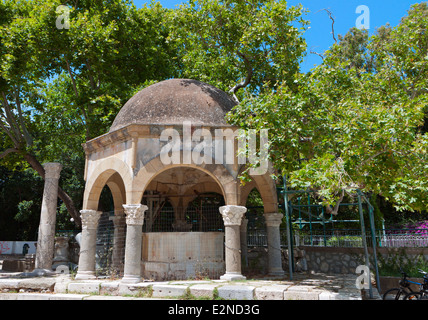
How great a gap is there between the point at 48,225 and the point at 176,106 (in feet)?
21.5

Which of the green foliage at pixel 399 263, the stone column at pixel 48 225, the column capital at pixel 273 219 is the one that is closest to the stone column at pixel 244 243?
the column capital at pixel 273 219

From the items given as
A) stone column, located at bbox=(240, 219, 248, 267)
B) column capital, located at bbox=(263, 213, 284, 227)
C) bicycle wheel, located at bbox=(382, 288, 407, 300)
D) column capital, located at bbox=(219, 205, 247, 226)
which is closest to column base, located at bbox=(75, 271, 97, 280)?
column capital, located at bbox=(219, 205, 247, 226)

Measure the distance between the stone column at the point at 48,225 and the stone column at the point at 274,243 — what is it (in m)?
7.52

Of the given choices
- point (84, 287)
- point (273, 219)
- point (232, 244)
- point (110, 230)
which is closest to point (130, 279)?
point (84, 287)

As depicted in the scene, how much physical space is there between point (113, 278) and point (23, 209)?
20.0 metres

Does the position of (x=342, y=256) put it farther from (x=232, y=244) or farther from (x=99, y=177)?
(x=99, y=177)

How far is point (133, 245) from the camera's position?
28.2 ft

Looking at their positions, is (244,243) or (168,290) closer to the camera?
(168,290)

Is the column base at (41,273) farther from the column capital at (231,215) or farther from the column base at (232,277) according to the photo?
the column capital at (231,215)

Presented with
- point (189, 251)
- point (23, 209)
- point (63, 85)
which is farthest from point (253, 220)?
point (23, 209)

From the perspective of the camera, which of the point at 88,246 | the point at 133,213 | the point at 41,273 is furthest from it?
the point at 41,273

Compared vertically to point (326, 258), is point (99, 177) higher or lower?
higher

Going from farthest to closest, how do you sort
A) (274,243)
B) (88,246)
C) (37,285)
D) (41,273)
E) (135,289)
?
1. (41,273)
2. (274,243)
3. (88,246)
4. (37,285)
5. (135,289)

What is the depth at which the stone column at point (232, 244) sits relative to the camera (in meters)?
8.48
